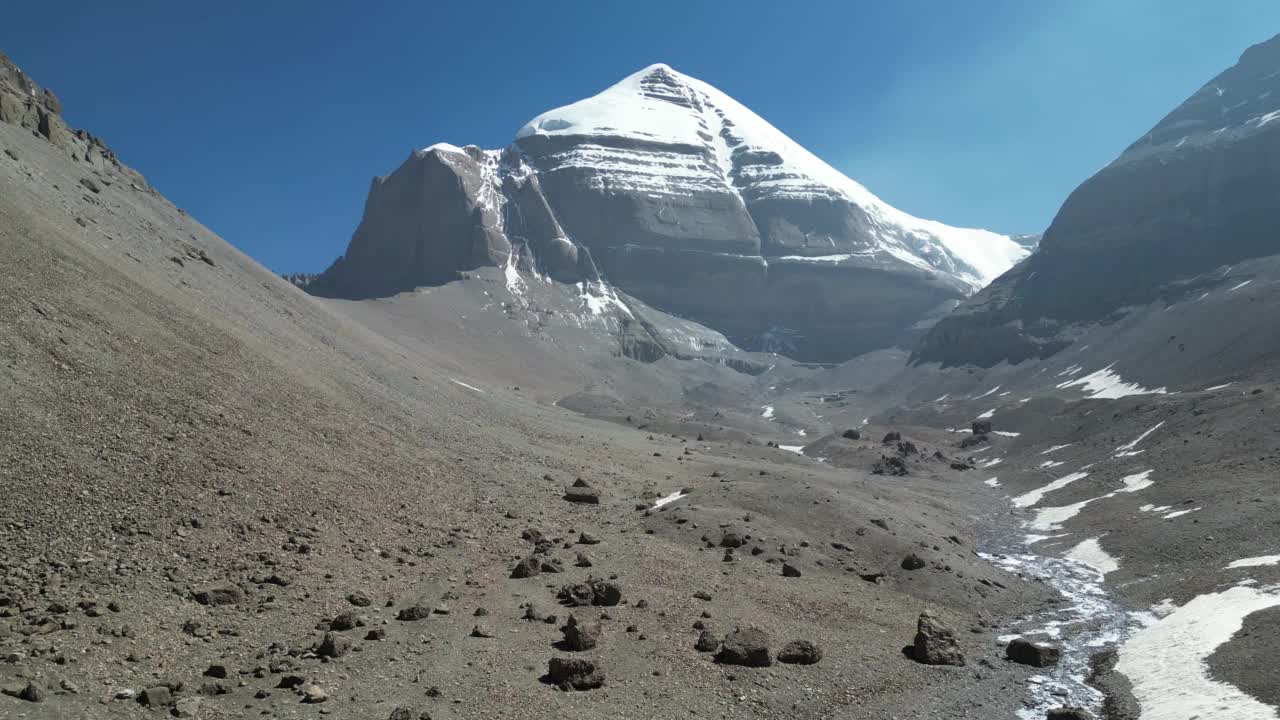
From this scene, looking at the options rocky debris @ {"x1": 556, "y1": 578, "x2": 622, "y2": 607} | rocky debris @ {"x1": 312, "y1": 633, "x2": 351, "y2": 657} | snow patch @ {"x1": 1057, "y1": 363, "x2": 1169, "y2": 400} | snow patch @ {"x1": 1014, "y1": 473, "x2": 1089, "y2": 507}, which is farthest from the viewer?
snow patch @ {"x1": 1057, "y1": 363, "x2": 1169, "y2": 400}

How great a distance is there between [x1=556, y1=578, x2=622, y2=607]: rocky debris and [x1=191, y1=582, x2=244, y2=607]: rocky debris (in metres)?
13.1

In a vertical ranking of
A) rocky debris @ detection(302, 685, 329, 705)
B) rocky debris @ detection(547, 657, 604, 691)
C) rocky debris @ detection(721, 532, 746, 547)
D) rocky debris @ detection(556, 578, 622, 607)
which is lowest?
rocky debris @ detection(302, 685, 329, 705)

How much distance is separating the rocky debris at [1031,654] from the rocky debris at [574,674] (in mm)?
19648

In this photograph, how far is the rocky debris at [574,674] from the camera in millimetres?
25922

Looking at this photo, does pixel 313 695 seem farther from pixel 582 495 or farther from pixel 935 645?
pixel 582 495

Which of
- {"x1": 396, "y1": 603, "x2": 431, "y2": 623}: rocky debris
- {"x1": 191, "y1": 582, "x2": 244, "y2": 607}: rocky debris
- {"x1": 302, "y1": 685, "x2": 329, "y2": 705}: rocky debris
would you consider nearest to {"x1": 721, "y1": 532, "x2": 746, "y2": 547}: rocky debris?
{"x1": 396, "y1": 603, "x2": 431, "y2": 623}: rocky debris

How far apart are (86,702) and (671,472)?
58395 mm

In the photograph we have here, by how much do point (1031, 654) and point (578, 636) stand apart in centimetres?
2025

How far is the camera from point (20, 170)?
57.2 meters

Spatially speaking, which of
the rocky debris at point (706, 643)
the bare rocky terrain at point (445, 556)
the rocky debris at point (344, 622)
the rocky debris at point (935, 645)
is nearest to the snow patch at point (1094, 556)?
the bare rocky terrain at point (445, 556)

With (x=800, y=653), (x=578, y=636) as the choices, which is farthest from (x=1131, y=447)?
(x=578, y=636)

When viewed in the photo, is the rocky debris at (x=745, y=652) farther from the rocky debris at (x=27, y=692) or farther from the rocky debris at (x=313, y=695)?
A: the rocky debris at (x=27, y=692)

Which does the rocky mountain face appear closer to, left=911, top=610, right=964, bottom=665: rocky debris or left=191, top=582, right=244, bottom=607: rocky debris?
left=191, top=582, right=244, bottom=607: rocky debris

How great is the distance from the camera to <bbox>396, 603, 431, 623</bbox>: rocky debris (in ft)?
96.8
